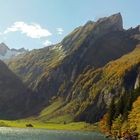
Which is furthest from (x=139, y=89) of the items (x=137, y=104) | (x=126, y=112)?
(x=137, y=104)

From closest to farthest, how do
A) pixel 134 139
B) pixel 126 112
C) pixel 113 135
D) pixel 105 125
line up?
pixel 134 139 < pixel 126 112 < pixel 113 135 < pixel 105 125

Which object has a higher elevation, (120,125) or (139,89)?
(139,89)

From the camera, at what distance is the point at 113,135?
17538 centimetres

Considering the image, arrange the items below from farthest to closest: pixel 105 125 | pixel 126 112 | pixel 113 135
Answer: pixel 105 125 → pixel 113 135 → pixel 126 112

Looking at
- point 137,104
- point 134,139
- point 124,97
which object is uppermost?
point 124,97

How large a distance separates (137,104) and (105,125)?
59790 millimetres

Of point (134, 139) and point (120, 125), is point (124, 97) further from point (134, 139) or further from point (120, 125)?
point (134, 139)

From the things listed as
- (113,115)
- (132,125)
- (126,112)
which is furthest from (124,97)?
(132,125)

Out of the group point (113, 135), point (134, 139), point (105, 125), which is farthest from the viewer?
point (105, 125)

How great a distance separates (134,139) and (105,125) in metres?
59.2

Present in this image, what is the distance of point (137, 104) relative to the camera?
14075 cm

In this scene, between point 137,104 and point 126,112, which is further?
point 126,112

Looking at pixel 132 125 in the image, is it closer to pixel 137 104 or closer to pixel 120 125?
pixel 137 104

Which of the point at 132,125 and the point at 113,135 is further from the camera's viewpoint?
the point at 113,135
